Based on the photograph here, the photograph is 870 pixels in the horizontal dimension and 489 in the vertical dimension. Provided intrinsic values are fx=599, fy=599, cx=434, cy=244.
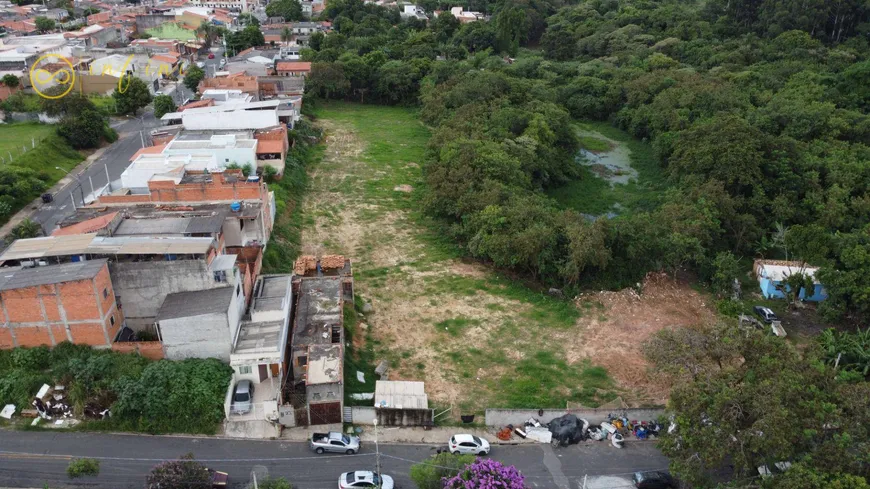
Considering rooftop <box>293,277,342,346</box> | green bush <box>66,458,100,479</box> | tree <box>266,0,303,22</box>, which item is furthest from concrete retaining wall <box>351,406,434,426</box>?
tree <box>266,0,303,22</box>

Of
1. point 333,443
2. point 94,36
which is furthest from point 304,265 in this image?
point 94,36

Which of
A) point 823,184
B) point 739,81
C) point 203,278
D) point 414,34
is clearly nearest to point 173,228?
point 203,278

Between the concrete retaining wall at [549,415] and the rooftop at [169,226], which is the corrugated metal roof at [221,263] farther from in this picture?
the concrete retaining wall at [549,415]

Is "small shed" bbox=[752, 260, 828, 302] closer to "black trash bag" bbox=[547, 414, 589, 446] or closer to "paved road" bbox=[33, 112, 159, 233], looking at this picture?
"black trash bag" bbox=[547, 414, 589, 446]

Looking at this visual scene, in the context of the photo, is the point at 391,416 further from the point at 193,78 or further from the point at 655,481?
the point at 193,78

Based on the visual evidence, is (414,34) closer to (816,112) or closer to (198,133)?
(198,133)
